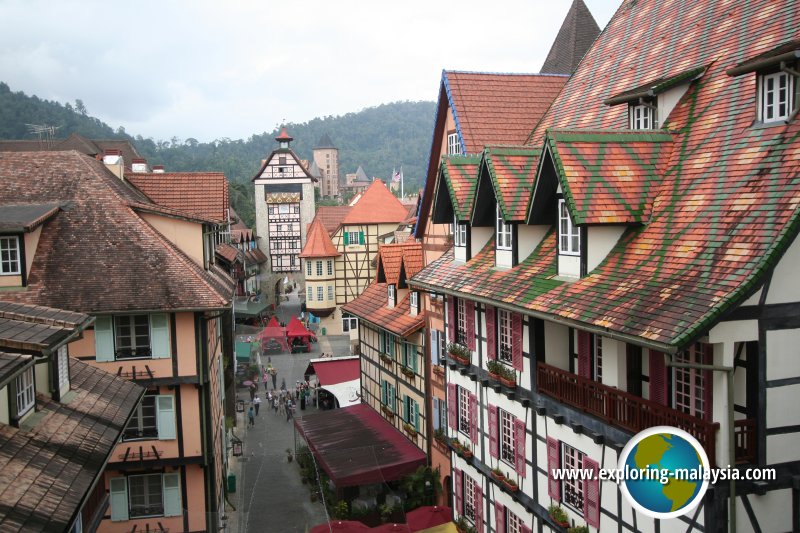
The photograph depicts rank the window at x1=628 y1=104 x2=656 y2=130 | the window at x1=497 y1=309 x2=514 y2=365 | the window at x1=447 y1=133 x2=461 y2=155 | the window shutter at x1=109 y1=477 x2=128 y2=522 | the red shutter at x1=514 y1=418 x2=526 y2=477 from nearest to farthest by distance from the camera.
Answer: the window at x1=628 y1=104 x2=656 y2=130, the red shutter at x1=514 y1=418 x2=526 y2=477, the window at x1=497 y1=309 x2=514 y2=365, the window shutter at x1=109 y1=477 x2=128 y2=522, the window at x1=447 y1=133 x2=461 y2=155

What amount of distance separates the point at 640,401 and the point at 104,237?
15276 millimetres

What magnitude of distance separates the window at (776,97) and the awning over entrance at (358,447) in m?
17.3

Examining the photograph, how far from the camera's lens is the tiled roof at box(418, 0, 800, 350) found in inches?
358

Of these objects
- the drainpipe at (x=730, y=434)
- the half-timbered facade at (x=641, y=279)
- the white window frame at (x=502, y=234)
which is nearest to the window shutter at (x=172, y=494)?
the half-timbered facade at (x=641, y=279)

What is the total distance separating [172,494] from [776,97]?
57.1ft

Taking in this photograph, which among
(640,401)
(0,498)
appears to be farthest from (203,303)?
(640,401)

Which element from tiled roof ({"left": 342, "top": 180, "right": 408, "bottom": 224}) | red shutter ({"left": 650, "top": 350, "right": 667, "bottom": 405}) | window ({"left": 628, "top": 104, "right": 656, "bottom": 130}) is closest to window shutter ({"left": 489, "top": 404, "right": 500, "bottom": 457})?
red shutter ({"left": 650, "top": 350, "right": 667, "bottom": 405})

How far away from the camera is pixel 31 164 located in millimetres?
22234

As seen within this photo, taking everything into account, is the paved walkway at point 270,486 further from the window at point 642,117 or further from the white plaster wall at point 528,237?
the window at point 642,117

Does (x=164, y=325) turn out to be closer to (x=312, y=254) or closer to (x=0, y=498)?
(x=0, y=498)

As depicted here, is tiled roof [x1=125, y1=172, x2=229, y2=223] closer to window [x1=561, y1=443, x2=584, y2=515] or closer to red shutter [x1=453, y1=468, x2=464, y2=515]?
red shutter [x1=453, y1=468, x2=464, y2=515]

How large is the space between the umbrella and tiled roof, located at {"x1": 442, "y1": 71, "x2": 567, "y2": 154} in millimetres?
9574

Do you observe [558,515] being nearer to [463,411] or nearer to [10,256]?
[463,411]

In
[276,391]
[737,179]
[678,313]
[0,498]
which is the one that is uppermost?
[737,179]
